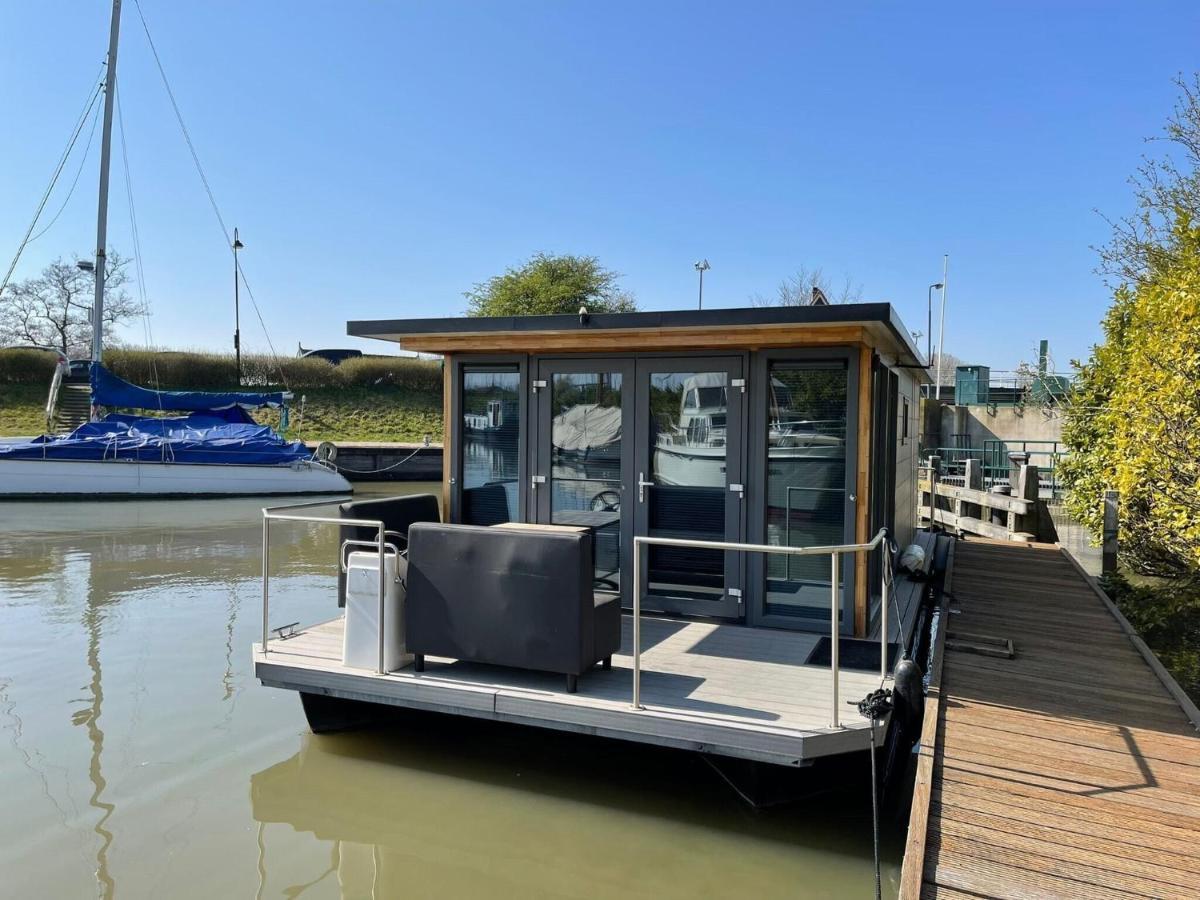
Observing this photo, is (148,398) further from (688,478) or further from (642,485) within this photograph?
(688,478)

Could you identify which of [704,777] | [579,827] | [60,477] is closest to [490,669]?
[579,827]

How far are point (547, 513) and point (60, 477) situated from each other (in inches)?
709

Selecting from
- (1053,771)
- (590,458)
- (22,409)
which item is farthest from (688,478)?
(22,409)

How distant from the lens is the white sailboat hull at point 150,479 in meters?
20.0

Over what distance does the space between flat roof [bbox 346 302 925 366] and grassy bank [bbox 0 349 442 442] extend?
25080 mm

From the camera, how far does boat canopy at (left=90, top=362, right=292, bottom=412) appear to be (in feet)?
70.7

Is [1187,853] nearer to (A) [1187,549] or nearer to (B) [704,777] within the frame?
(B) [704,777]

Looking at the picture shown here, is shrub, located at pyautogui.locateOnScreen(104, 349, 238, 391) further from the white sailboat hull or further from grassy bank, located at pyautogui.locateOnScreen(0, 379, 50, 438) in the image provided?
the white sailboat hull

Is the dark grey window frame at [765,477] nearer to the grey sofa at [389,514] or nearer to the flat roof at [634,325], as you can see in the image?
the flat roof at [634,325]

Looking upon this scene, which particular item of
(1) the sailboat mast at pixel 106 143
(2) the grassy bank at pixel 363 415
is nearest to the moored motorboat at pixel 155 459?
(1) the sailboat mast at pixel 106 143

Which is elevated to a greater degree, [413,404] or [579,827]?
[413,404]

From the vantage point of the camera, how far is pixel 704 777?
510cm

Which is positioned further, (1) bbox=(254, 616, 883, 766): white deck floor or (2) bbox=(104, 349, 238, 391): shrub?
(2) bbox=(104, 349, 238, 391): shrub

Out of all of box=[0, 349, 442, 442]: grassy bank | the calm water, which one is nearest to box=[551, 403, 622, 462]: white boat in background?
the calm water
